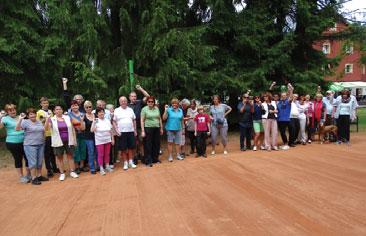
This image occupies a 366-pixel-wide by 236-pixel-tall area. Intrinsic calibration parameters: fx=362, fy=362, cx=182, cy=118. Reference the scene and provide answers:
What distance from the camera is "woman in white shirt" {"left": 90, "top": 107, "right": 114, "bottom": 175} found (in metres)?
8.70

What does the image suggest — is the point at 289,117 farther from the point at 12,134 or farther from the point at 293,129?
the point at 12,134

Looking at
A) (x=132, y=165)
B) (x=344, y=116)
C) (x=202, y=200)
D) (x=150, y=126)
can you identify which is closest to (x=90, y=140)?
(x=132, y=165)

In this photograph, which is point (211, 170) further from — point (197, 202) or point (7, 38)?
point (7, 38)

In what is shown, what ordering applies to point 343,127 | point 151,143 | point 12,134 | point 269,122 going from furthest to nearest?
point 343,127
point 269,122
point 151,143
point 12,134

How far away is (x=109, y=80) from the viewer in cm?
1348

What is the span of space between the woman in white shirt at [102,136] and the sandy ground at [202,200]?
1.68 ft

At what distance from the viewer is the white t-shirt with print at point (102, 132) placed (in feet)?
28.5

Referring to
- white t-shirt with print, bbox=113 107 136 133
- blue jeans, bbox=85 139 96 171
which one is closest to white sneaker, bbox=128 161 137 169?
white t-shirt with print, bbox=113 107 136 133

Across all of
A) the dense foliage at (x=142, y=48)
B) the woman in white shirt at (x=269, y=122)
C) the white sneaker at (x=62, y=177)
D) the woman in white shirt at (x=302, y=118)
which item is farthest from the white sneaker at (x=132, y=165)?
the woman in white shirt at (x=302, y=118)

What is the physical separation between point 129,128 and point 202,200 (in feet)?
12.5

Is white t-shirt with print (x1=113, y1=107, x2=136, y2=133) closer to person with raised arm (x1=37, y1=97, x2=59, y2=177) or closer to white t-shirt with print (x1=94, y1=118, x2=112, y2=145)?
white t-shirt with print (x1=94, y1=118, x2=112, y2=145)

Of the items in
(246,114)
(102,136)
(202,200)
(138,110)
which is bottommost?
A: (202,200)

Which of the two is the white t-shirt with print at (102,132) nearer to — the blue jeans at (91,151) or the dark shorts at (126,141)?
the blue jeans at (91,151)

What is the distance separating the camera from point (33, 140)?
26.3 ft
